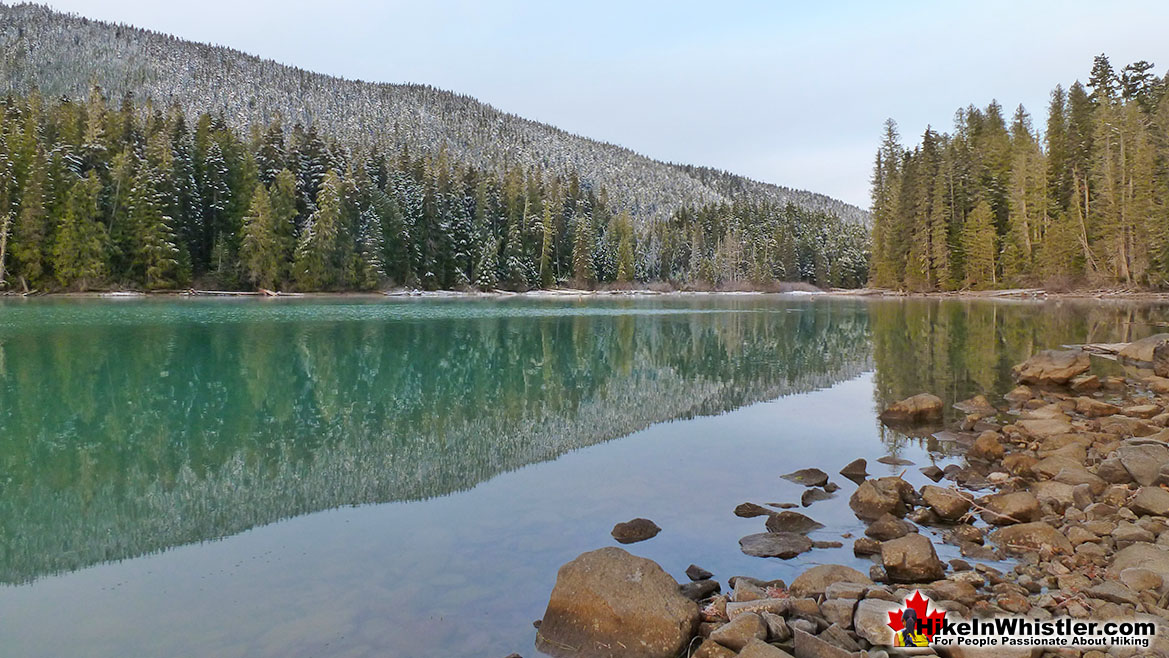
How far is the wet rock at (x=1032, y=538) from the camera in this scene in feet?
21.2

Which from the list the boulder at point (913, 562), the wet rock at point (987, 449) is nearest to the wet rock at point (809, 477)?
the wet rock at point (987, 449)

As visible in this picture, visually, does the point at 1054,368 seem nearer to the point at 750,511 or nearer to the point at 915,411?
the point at 915,411

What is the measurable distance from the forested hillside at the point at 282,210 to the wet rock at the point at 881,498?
64.7m

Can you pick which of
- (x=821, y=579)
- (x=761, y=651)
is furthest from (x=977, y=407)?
(x=761, y=651)

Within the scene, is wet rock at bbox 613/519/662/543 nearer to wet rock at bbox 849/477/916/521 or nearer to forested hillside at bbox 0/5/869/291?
wet rock at bbox 849/477/916/521

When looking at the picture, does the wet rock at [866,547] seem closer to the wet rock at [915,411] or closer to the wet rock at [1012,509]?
the wet rock at [1012,509]

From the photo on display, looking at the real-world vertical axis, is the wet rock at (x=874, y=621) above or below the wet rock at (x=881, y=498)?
above

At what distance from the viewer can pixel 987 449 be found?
34.1 ft

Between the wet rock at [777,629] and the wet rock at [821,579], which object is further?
the wet rock at [821,579]

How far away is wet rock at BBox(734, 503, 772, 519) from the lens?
8102 millimetres

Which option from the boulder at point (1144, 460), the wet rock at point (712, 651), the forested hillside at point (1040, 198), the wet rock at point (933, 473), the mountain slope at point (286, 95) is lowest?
the wet rock at point (933, 473)

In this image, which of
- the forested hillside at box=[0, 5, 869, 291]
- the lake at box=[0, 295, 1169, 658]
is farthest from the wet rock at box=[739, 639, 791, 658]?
the forested hillside at box=[0, 5, 869, 291]

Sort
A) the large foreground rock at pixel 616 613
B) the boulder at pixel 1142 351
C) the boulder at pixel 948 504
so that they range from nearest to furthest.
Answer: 1. the large foreground rock at pixel 616 613
2. the boulder at pixel 948 504
3. the boulder at pixel 1142 351

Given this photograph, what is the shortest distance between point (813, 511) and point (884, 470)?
2.41 metres
